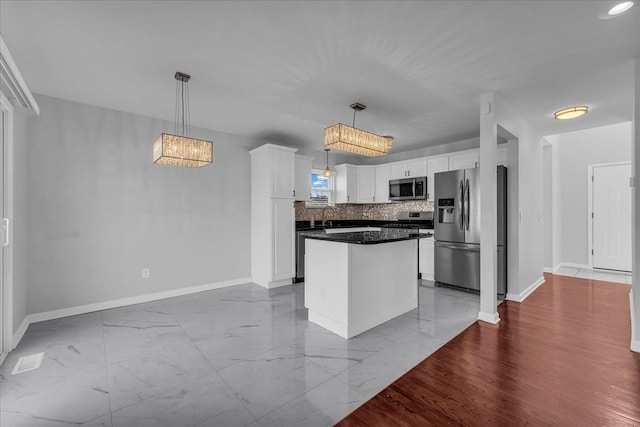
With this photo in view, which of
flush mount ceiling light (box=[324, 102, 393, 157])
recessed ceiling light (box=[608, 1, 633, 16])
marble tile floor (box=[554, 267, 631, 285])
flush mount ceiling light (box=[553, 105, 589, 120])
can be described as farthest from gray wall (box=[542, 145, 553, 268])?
recessed ceiling light (box=[608, 1, 633, 16])

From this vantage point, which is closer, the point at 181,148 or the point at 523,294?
the point at 181,148

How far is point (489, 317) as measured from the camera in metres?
3.20

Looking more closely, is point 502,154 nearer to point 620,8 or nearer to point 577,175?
point 620,8

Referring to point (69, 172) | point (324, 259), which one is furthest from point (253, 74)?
point (69, 172)

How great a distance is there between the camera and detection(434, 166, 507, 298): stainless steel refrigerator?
407 cm

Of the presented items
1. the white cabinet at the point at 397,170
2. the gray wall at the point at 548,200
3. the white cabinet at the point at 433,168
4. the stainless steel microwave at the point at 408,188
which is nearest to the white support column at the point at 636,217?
the white cabinet at the point at 433,168

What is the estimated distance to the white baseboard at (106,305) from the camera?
9.96 feet

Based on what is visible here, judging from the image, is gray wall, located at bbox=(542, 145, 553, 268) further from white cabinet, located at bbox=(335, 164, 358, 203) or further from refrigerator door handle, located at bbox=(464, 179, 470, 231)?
white cabinet, located at bbox=(335, 164, 358, 203)

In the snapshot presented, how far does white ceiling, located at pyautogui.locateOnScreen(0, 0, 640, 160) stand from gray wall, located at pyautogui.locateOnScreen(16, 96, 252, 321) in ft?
1.23

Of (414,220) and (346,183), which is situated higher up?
(346,183)

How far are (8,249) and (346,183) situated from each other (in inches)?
198

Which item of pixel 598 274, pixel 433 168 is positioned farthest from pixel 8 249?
pixel 598 274

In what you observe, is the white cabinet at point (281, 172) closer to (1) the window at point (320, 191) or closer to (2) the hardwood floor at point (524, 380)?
(1) the window at point (320, 191)

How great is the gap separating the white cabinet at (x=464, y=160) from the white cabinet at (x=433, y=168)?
0.10 meters
